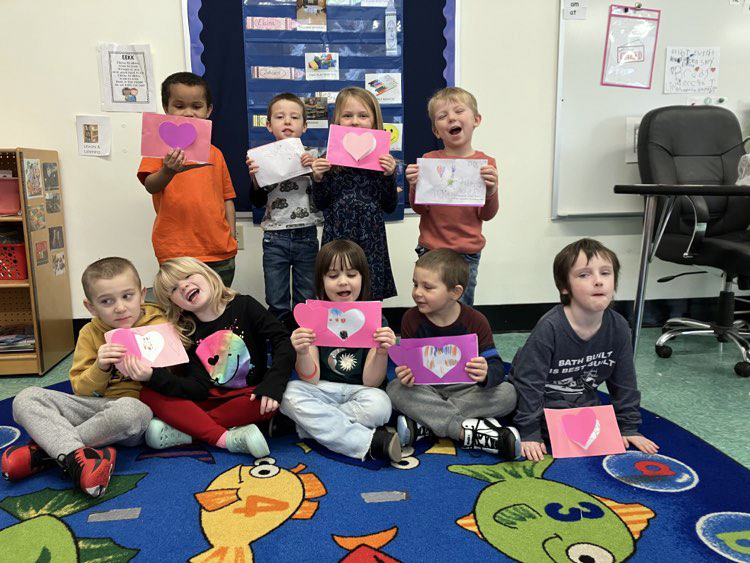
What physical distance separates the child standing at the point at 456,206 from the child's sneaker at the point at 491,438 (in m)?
0.58

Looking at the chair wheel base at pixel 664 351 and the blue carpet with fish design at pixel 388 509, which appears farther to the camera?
the chair wheel base at pixel 664 351

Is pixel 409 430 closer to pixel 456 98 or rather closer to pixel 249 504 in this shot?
pixel 249 504

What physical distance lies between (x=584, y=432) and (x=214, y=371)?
Answer: 4.06 ft

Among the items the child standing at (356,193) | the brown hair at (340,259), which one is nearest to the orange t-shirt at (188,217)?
the child standing at (356,193)

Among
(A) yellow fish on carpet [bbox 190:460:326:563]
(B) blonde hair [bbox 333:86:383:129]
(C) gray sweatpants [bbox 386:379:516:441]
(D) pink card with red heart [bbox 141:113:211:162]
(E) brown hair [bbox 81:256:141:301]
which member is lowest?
(A) yellow fish on carpet [bbox 190:460:326:563]

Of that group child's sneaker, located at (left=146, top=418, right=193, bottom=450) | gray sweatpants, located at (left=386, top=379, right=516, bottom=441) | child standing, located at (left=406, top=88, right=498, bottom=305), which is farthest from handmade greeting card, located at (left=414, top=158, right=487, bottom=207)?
child's sneaker, located at (left=146, top=418, right=193, bottom=450)

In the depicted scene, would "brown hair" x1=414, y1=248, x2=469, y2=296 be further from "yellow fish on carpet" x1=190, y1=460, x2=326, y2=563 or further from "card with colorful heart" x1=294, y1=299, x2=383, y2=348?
"yellow fish on carpet" x1=190, y1=460, x2=326, y2=563

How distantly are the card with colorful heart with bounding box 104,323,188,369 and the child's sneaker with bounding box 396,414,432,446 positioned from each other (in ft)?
2.39

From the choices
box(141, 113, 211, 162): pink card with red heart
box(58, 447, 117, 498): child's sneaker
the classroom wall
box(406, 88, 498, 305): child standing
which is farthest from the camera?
the classroom wall

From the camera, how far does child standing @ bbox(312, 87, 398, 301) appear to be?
2.24 meters

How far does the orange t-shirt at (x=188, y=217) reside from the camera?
236 cm

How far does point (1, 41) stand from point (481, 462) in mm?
2900

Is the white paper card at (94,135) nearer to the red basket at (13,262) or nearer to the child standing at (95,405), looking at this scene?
the red basket at (13,262)

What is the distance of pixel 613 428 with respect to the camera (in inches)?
71.7
